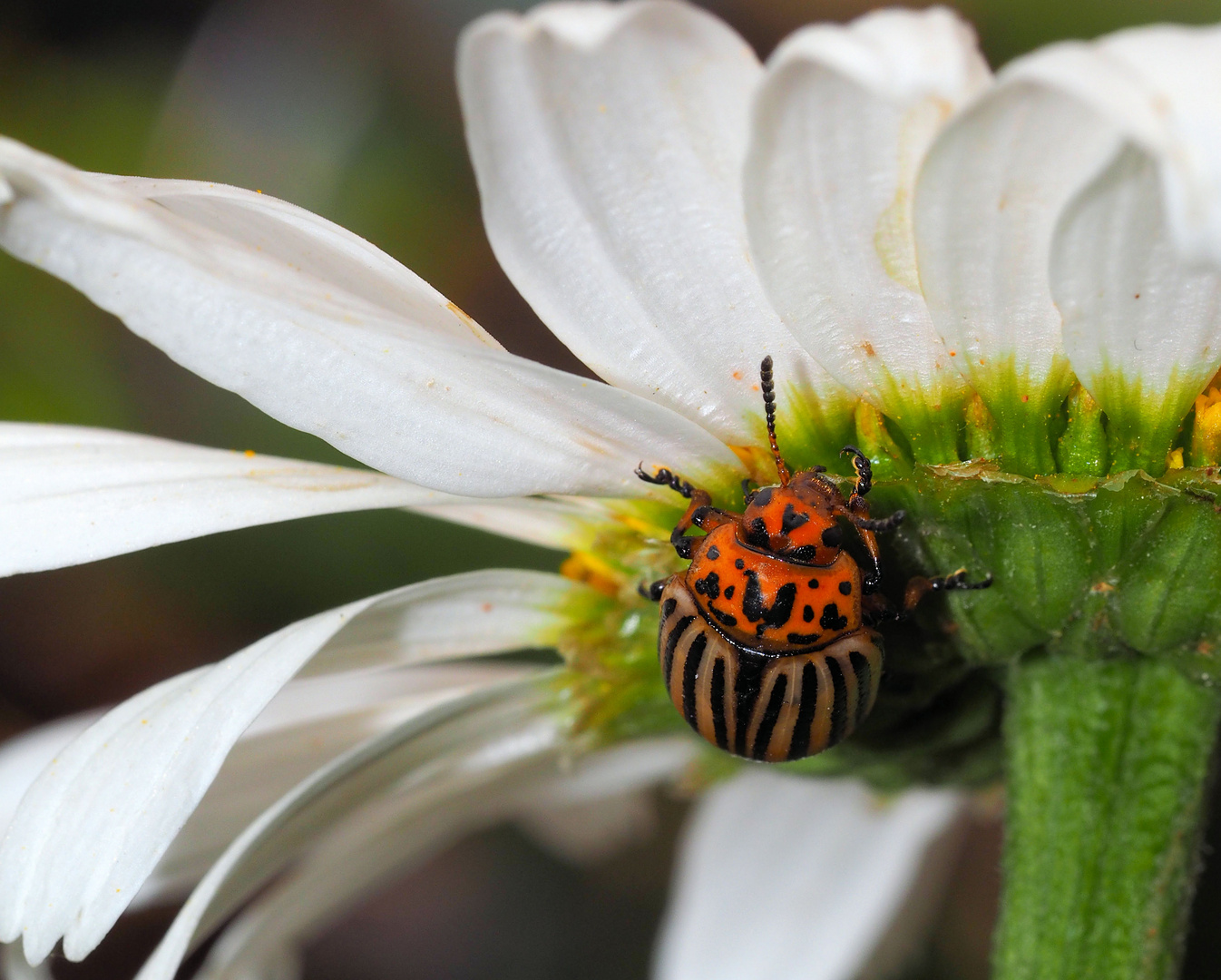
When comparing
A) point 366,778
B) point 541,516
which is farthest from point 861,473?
point 366,778

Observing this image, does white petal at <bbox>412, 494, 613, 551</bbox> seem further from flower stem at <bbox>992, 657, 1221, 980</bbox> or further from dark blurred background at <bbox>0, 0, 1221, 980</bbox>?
dark blurred background at <bbox>0, 0, 1221, 980</bbox>

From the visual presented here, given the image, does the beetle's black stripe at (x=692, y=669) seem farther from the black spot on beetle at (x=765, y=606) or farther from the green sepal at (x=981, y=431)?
the green sepal at (x=981, y=431)

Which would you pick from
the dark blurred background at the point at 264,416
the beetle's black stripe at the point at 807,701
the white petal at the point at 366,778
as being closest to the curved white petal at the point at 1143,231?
the beetle's black stripe at the point at 807,701

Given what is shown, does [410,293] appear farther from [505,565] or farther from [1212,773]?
[505,565]

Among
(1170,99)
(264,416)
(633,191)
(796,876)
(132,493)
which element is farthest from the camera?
(264,416)

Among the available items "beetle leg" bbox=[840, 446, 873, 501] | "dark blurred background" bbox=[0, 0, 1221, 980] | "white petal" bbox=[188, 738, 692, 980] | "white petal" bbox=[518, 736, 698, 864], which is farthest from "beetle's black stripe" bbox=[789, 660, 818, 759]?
"dark blurred background" bbox=[0, 0, 1221, 980]

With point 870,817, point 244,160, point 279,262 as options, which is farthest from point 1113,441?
point 244,160

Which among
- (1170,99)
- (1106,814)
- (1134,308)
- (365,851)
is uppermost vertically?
(1170,99)

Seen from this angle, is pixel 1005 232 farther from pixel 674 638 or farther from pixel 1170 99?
pixel 674 638
